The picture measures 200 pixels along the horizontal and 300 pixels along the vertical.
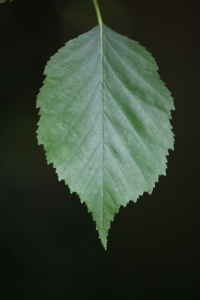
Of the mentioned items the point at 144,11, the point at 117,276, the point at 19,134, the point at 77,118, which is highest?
the point at 144,11

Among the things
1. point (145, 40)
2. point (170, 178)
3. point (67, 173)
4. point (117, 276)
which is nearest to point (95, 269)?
point (117, 276)

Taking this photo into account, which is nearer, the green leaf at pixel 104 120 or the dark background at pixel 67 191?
the green leaf at pixel 104 120

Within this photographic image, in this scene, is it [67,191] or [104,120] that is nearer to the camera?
[104,120]

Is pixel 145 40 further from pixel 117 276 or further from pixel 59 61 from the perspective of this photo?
pixel 117 276

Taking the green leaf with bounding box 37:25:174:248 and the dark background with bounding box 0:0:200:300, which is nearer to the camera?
the green leaf with bounding box 37:25:174:248

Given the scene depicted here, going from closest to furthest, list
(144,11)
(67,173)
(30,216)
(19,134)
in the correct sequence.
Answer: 1. (67,173)
2. (144,11)
3. (19,134)
4. (30,216)

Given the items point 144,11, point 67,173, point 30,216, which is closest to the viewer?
point 67,173

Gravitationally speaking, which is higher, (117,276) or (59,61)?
(59,61)

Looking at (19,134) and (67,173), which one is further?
(19,134)
